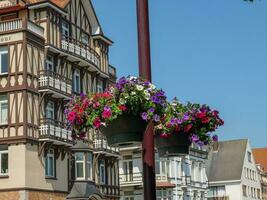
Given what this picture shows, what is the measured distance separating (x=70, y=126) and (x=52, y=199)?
3023 centimetres

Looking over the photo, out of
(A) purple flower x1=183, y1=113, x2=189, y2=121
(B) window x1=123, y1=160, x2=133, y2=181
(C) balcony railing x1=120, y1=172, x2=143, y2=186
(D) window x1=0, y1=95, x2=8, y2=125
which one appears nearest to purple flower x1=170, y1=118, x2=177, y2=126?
(A) purple flower x1=183, y1=113, x2=189, y2=121

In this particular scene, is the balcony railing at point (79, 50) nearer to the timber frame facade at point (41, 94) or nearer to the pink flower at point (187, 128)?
the timber frame facade at point (41, 94)

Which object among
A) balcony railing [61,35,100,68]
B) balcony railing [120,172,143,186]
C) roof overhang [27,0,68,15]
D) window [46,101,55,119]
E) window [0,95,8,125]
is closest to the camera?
window [0,95,8,125]

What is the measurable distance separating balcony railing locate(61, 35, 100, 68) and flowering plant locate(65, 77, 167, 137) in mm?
33546

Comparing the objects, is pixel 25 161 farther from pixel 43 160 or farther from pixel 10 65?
pixel 10 65

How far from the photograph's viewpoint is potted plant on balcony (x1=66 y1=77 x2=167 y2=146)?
663 centimetres

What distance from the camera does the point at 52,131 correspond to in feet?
120

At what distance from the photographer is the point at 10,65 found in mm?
35969

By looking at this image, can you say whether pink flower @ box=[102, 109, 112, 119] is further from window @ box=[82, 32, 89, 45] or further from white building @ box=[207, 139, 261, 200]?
white building @ box=[207, 139, 261, 200]

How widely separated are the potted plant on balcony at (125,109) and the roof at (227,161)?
74.1m

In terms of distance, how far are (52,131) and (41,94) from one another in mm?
2188

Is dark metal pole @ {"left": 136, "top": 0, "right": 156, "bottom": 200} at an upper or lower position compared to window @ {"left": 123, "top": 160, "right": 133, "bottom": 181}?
lower

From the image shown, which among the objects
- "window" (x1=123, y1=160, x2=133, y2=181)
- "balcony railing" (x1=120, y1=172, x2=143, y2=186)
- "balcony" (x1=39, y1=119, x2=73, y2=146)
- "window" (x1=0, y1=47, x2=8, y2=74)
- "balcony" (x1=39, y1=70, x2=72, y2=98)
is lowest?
"balcony railing" (x1=120, y1=172, x2=143, y2=186)

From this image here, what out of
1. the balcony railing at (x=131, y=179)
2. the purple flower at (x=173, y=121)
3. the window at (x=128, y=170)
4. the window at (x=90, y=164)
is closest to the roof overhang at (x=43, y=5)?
the window at (x=90, y=164)
